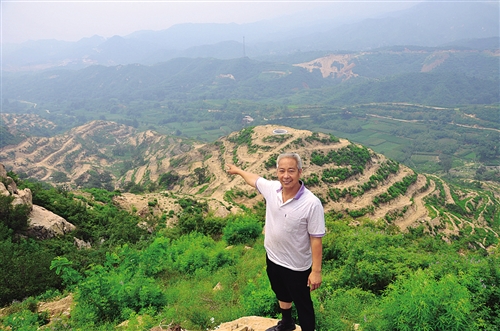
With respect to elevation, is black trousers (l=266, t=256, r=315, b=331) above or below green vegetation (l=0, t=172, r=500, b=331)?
above

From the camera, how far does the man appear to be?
157 inches

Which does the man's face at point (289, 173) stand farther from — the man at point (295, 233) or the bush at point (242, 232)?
the bush at point (242, 232)

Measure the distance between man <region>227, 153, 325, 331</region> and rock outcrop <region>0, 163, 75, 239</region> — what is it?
15.8m

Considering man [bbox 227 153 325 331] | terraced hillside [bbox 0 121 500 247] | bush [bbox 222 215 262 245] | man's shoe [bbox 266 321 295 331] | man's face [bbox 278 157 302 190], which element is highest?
man's face [bbox 278 157 302 190]

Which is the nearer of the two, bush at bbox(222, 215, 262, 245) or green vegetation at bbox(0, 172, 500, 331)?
green vegetation at bbox(0, 172, 500, 331)

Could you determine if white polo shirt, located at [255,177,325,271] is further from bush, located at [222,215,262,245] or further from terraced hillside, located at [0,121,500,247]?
terraced hillside, located at [0,121,500,247]

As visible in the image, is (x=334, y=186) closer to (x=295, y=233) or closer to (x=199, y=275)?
(x=199, y=275)

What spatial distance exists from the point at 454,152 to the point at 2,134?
182059 mm

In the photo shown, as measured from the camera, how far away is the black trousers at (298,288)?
4.39m

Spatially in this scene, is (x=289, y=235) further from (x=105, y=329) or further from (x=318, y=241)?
(x=105, y=329)

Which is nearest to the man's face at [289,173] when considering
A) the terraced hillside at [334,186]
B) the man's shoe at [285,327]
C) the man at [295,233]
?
the man at [295,233]

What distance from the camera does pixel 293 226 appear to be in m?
4.07

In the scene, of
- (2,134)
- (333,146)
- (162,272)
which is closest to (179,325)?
(162,272)

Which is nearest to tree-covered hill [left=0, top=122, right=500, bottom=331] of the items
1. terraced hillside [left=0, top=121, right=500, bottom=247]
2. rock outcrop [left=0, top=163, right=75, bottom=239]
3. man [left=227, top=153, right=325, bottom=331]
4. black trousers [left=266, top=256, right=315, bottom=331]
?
rock outcrop [left=0, top=163, right=75, bottom=239]
